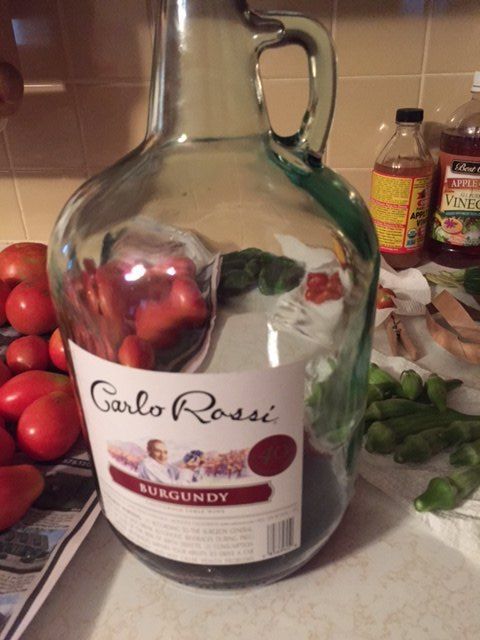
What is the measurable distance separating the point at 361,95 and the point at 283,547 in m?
0.56

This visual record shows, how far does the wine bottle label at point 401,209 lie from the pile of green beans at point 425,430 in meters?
0.25

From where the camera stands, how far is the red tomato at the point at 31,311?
56cm

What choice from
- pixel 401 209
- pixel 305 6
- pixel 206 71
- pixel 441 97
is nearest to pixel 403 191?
pixel 401 209

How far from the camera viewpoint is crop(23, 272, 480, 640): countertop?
12.1 inches

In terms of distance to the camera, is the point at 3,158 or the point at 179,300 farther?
the point at 3,158

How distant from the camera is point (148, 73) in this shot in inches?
26.5

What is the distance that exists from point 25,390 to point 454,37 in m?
0.58

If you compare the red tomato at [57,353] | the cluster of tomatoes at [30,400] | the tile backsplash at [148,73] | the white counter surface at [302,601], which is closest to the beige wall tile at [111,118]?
the tile backsplash at [148,73]

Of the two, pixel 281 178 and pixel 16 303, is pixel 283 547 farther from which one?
pixel 16 303

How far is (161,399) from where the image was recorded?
25cm

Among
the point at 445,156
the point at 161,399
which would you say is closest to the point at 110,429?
the point at 161,399

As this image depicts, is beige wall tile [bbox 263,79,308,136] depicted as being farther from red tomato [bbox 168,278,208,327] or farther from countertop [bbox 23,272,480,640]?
countertop [bbox 23,272,480,640]

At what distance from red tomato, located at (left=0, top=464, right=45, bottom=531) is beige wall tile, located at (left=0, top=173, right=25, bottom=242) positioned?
0.50m

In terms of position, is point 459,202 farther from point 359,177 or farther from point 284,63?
point 284,63
